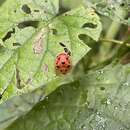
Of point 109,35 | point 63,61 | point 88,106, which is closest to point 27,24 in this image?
point 63,61

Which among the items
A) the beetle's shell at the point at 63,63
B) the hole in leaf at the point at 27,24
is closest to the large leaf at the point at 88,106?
the beetle's shell at the point at 63,63

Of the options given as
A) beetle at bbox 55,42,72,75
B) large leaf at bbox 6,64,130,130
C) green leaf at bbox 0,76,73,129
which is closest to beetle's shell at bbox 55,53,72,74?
beetle at bbox 55,42,72,75

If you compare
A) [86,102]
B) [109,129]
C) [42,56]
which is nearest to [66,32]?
[42,56]

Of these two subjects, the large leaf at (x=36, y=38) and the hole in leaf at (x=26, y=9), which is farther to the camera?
the hole in leaf at (x=26, y=9)

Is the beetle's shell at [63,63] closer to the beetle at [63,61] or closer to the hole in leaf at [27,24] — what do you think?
the beetle at [63,61]

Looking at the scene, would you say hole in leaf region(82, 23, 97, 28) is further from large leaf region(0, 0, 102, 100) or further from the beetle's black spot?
the beetle's black spot

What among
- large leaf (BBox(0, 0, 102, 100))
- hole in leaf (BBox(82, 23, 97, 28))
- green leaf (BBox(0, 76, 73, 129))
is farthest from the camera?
green leaf (BBox(0, 76, 73, 129))

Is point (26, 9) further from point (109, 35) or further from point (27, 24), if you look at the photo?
point (109, 35)
